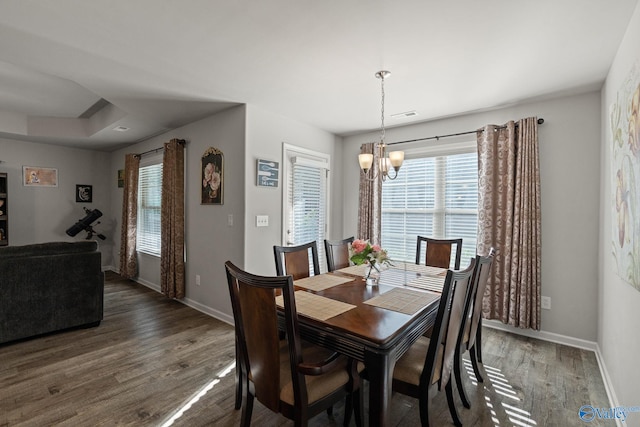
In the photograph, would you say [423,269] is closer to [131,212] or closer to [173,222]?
[173,222]

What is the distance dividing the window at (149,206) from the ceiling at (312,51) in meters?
1.50

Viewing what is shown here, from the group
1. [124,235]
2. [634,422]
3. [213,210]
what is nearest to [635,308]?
[634,422]

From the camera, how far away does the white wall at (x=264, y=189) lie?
10.8ft

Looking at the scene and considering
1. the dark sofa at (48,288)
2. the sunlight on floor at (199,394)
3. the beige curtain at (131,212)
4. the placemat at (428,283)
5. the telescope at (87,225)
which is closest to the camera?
the sunlight on floor at (199,394)

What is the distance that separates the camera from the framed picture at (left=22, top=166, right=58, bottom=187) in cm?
518

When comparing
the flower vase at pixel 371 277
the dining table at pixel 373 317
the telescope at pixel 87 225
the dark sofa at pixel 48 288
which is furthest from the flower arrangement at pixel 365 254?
the telescope at pixel 87 225

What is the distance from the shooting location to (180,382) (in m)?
2.26

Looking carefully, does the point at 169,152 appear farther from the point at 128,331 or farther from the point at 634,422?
the point at 634,422

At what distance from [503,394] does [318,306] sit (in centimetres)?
156

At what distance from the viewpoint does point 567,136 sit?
115 inches

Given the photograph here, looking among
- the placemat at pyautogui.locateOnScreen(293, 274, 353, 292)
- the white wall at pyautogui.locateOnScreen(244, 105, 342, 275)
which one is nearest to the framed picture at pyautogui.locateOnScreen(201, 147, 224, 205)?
the white wall at pyautogui.locateOnScreen(244, 105, 342, 275)

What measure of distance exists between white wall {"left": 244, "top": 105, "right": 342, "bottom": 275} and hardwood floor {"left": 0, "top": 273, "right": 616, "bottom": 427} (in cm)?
85

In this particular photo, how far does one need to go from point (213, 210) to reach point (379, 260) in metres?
2.24

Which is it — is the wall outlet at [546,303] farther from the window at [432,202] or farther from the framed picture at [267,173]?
the framed picture at [267,173]
